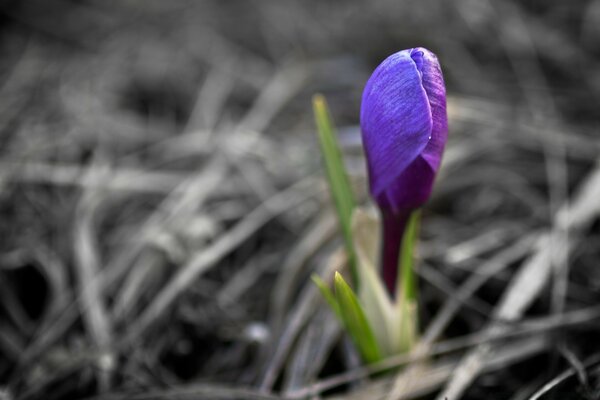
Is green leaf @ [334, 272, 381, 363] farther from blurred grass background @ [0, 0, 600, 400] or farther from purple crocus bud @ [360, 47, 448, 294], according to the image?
purple crocus bud @ [360, 47, 448, 294]

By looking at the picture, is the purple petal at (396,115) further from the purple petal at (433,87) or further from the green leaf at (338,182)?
the green leaf at (338,182)

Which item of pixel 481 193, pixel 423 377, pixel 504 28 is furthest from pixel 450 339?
pixel 504 28

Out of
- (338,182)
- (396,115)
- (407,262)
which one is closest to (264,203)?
(338,182)

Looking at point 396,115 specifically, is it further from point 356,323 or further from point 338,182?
point 356,323

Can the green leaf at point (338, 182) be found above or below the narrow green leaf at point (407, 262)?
above

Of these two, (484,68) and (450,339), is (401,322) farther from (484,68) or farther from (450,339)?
(484,68)

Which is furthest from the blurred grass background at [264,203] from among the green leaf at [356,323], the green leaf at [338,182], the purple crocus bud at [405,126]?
the purple crocus bud at [405,126]
